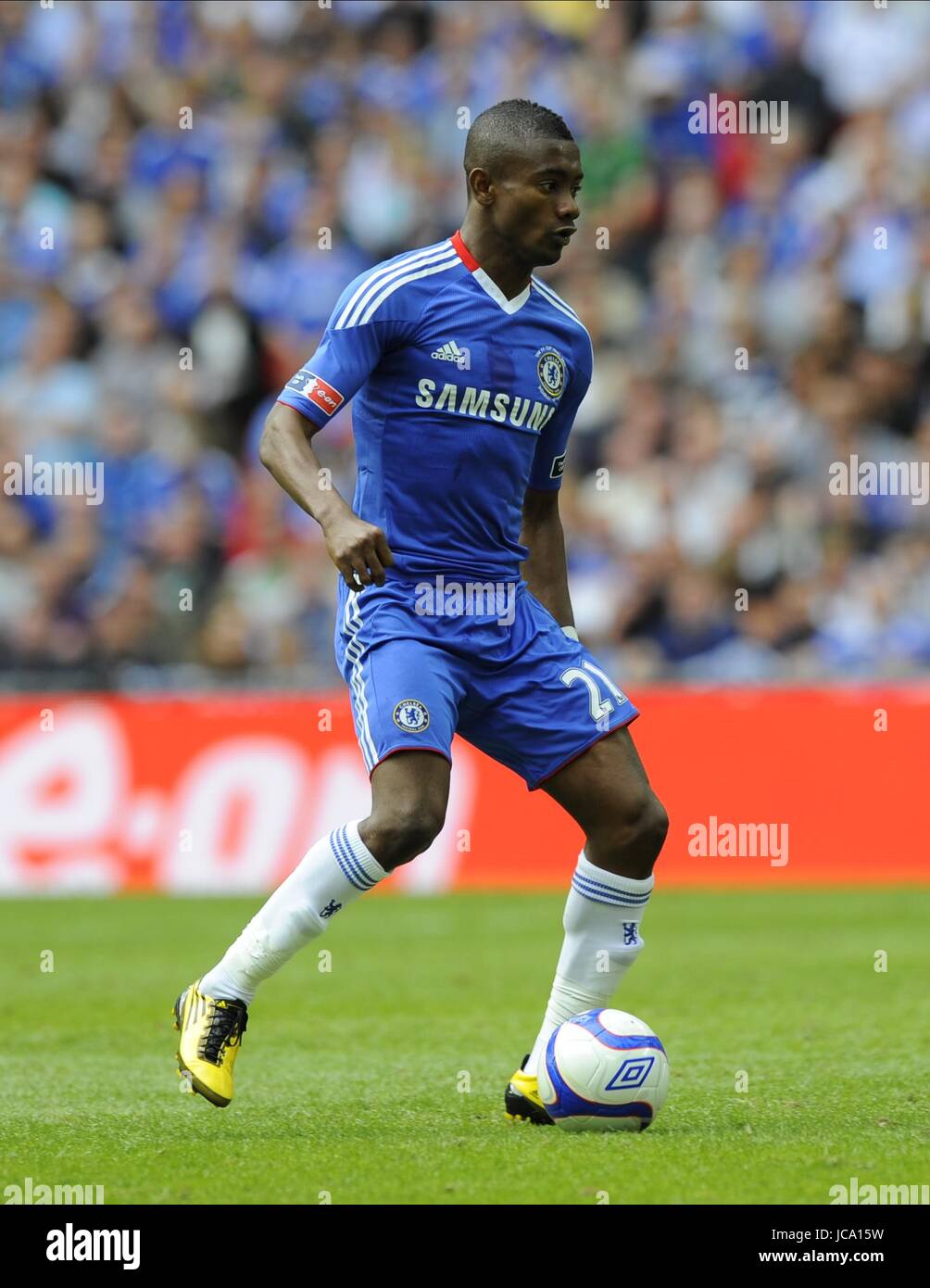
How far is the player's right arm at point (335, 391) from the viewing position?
5.68 meters

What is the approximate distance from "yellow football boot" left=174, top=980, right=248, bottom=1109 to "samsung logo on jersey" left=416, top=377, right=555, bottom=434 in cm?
186

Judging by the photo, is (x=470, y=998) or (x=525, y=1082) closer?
(x=525, y=1082)

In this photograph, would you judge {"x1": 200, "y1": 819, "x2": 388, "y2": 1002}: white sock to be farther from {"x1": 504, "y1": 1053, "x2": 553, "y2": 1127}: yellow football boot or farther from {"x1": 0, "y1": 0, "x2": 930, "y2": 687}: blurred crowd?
{"x1": 0, "y1": 0, "x2": 930, "y2": 687}: blurred crowd

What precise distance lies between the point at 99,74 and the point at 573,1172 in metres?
15.1

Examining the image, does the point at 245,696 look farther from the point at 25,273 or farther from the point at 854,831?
the point at 25,273

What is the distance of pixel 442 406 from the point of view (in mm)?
6277

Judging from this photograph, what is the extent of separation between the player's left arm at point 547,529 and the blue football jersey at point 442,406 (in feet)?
0.91

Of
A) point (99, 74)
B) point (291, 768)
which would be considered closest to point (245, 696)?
point (291, 768)

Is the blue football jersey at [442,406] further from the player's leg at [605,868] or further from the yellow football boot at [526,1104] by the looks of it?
the yellow football boot at [526,1104]

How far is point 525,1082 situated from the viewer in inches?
249

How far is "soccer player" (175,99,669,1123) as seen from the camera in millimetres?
6039

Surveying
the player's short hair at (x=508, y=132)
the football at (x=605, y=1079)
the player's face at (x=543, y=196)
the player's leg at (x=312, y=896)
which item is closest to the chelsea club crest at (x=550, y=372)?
the player's face at (x=543, y=196)
